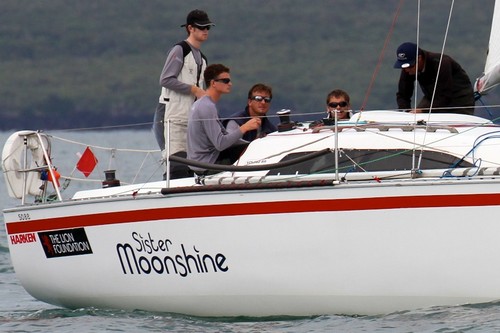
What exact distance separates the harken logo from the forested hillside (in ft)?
320

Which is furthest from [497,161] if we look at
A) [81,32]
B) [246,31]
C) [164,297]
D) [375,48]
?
[81,32]

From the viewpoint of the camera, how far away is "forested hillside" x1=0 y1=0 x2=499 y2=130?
123m

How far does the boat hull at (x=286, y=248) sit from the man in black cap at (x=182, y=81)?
1.04 m

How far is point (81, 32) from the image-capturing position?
151m

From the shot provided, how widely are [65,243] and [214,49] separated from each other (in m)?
127

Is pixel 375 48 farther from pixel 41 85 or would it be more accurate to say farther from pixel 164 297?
pixel 164 297

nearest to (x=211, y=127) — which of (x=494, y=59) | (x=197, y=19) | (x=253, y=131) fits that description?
(x=253, y=131)

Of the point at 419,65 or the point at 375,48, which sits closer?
the point at 419,65

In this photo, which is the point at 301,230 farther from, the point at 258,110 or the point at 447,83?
the point at 447,83

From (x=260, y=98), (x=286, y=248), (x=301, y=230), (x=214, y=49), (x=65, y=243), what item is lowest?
(x=214, y=49)

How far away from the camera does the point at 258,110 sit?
1168 cm

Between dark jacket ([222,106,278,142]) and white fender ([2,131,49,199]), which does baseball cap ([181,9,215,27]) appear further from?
white fender ([2,131,49,199])

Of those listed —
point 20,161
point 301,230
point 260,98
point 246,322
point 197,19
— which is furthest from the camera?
point 20,161

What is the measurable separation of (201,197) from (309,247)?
861 mm
